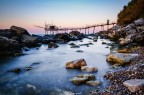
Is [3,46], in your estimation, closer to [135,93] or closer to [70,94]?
[70,94]

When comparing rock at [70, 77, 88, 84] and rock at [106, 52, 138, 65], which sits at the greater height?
rock at [106, 52, 138, 65]

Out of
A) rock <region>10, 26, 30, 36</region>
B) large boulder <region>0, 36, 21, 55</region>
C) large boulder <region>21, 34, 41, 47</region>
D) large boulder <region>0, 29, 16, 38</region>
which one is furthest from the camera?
A: rock <region>10, 26, 30, 36</region>

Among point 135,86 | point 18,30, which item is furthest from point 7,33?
point 135,86

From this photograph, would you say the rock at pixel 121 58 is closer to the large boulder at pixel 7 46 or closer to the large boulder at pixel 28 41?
the large boulder at pixel 7 46

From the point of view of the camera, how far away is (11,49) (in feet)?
114


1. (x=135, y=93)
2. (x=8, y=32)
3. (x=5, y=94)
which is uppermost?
(x=8, y=32)

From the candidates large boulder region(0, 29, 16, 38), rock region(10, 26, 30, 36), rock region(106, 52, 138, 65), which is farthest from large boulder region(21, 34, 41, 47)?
rock region(106, 52, 138, 65)

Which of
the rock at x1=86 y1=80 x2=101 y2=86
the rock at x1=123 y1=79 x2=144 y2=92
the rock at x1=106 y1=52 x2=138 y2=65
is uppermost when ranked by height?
the rock at x1=106 y1=52 x2=138 y2=65

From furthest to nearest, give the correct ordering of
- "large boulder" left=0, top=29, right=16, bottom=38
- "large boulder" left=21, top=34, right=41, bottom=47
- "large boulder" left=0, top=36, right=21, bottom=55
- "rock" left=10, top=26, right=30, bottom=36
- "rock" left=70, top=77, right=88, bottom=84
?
1. "rock" left=10, top=26, right=30, bottom=36
2. "large boulder" left=21, top=34, right=41, bottom=47
3. "large boulder" left=0, top=29, right=16, bottom=38
4. "large boulder" left=0, top=36, right=21, bottom=55
5. "rock" left=70, top=77, right=88, bottom=84

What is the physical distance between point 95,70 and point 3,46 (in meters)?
19.3

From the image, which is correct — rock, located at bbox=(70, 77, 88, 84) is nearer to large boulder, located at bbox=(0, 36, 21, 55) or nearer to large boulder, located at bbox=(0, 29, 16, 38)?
large boulder, located at bbox=(0, 36, 21, 55)

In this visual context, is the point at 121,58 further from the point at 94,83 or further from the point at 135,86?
the point at 135,86

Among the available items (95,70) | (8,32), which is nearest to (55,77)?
(95,70)

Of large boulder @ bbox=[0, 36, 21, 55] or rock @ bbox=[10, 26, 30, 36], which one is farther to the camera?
rock @ bbox=[10, 26, 30, 36]
